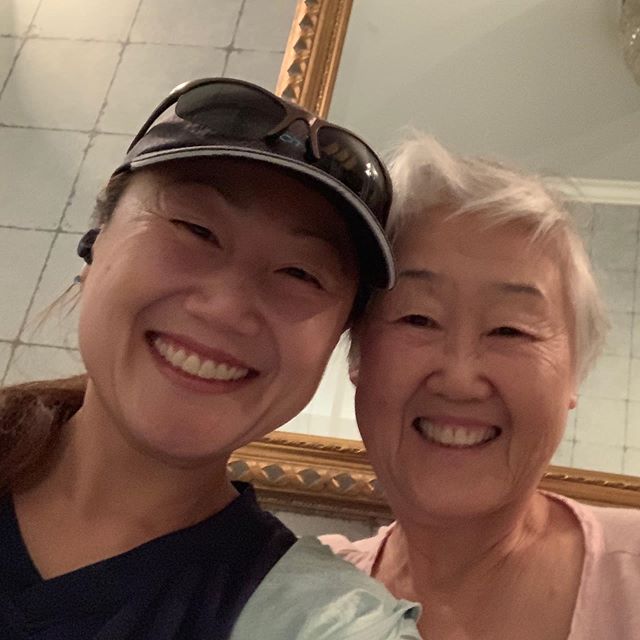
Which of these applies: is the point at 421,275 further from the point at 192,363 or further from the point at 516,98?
the point at 516,98

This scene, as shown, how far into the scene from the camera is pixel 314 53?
1165mm

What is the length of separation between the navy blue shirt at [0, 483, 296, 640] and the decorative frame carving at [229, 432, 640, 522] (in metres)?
0.38

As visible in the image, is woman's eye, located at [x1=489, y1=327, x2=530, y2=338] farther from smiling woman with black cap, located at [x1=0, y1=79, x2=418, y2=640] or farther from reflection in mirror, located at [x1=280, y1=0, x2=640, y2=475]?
reflection in mirror, located at [x1=280, y1=0, x2=640, y2=475]

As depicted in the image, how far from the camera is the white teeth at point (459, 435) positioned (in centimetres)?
71

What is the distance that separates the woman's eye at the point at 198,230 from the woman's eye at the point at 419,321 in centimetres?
23

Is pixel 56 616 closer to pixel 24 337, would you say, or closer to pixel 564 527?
pixel 564 527

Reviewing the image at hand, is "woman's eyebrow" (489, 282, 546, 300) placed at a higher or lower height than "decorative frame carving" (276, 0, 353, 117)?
lower

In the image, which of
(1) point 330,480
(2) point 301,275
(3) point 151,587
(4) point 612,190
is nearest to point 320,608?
(3) point 151,587

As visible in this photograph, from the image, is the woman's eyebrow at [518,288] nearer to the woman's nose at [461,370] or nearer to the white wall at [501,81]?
the woman's nose at [461,370]

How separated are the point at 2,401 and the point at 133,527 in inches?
8.0

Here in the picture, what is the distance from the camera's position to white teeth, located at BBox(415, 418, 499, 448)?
2.33 feet

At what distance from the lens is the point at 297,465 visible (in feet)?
3.22

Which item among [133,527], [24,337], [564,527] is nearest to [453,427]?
[564,527]

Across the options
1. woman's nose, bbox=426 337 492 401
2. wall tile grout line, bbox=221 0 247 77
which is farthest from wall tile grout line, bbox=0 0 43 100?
woman's nose, bbox=426 337 492 401
